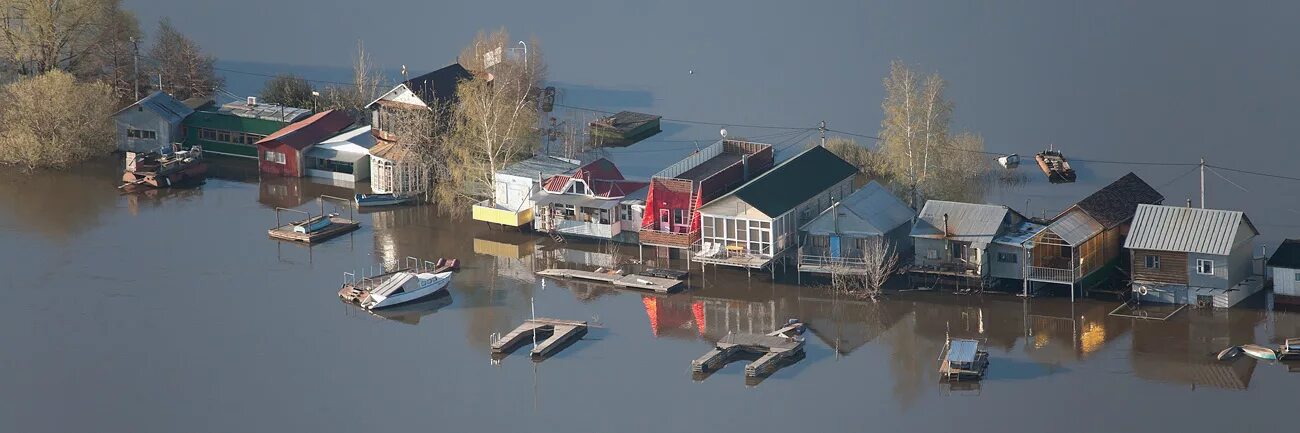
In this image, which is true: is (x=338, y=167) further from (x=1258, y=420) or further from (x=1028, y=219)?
(x=1258, y=420)

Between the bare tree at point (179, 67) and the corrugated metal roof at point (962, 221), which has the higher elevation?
the bare tree at point (179, 67)

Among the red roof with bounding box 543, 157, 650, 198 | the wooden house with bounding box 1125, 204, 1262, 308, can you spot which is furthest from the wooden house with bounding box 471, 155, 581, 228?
the wooden house with bounding box 1125, 204, 1262, 308

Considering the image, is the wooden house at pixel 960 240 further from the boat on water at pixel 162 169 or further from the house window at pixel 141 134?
the house window at pixel 141 134

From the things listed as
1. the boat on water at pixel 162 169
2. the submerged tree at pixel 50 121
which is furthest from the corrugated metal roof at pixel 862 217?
the submerged tree at pixel 50 121

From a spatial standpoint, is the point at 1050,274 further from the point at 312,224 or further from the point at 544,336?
the point at 312,224

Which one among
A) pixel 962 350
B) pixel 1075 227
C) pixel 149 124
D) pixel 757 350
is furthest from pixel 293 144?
pixel 962 350
